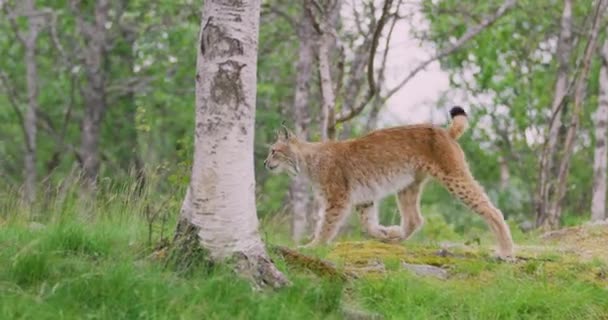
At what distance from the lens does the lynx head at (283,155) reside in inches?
386

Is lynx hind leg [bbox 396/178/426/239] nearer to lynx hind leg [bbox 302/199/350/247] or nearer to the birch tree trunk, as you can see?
lynx hind leg [bbox 302/199/350/247]

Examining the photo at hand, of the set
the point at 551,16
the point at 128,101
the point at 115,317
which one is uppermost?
the point at 551,16

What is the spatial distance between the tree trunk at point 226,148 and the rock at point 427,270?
148 cm

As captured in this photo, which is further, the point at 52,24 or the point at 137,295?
the point at 52,24

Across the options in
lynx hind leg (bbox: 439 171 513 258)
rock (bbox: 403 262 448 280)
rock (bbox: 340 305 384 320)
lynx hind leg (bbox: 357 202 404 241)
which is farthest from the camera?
lynx hind leg (bbox: 357 202 404 241)

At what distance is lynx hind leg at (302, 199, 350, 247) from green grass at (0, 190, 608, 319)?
1.18 metres

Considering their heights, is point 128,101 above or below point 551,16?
below

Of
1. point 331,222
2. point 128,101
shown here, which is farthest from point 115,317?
point 128,101

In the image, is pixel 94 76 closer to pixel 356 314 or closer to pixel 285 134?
pixel 285 134

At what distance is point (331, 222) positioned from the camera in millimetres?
9234

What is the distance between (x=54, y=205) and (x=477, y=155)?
24.2m

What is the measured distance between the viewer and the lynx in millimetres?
9102

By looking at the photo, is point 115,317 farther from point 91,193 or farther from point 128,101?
point 128,101

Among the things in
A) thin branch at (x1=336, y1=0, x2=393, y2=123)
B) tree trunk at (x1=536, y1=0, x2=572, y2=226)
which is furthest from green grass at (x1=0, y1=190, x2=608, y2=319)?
tree trunk at (x1=536, y1=0, x2=572, y2=226)
